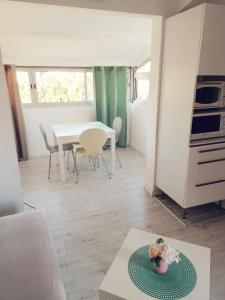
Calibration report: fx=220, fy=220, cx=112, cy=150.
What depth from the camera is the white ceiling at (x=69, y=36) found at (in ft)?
7.61

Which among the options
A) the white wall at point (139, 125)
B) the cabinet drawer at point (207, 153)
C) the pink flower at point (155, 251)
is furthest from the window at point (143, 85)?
the pink flower at point (155, 251)

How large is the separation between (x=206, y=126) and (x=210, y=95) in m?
0.30

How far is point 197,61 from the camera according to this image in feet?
6.31

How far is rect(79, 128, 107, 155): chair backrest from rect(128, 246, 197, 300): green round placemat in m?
2.05

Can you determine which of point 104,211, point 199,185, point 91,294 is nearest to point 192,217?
point 199,185

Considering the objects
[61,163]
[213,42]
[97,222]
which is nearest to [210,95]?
[213,42]

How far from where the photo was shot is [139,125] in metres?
4.73

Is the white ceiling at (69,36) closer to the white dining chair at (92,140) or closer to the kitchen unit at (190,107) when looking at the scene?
the kitchen unit at (190,107)

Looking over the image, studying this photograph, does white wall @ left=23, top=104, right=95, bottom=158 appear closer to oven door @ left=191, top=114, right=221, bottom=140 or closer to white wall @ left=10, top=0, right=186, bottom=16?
white wall @ left=10, top=0, right=186, bottom=16

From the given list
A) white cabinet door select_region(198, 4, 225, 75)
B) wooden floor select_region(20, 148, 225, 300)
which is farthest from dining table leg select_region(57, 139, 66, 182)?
white cabinet door select_region(198, 4, 225, 75)

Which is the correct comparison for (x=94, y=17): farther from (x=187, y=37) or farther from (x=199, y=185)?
(x=199, y=185)

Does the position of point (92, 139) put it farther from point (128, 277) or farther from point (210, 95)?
point (128, 277)

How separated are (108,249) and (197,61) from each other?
6.06 feet

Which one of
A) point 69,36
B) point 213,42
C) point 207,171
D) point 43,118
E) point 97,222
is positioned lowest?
point 97,222
